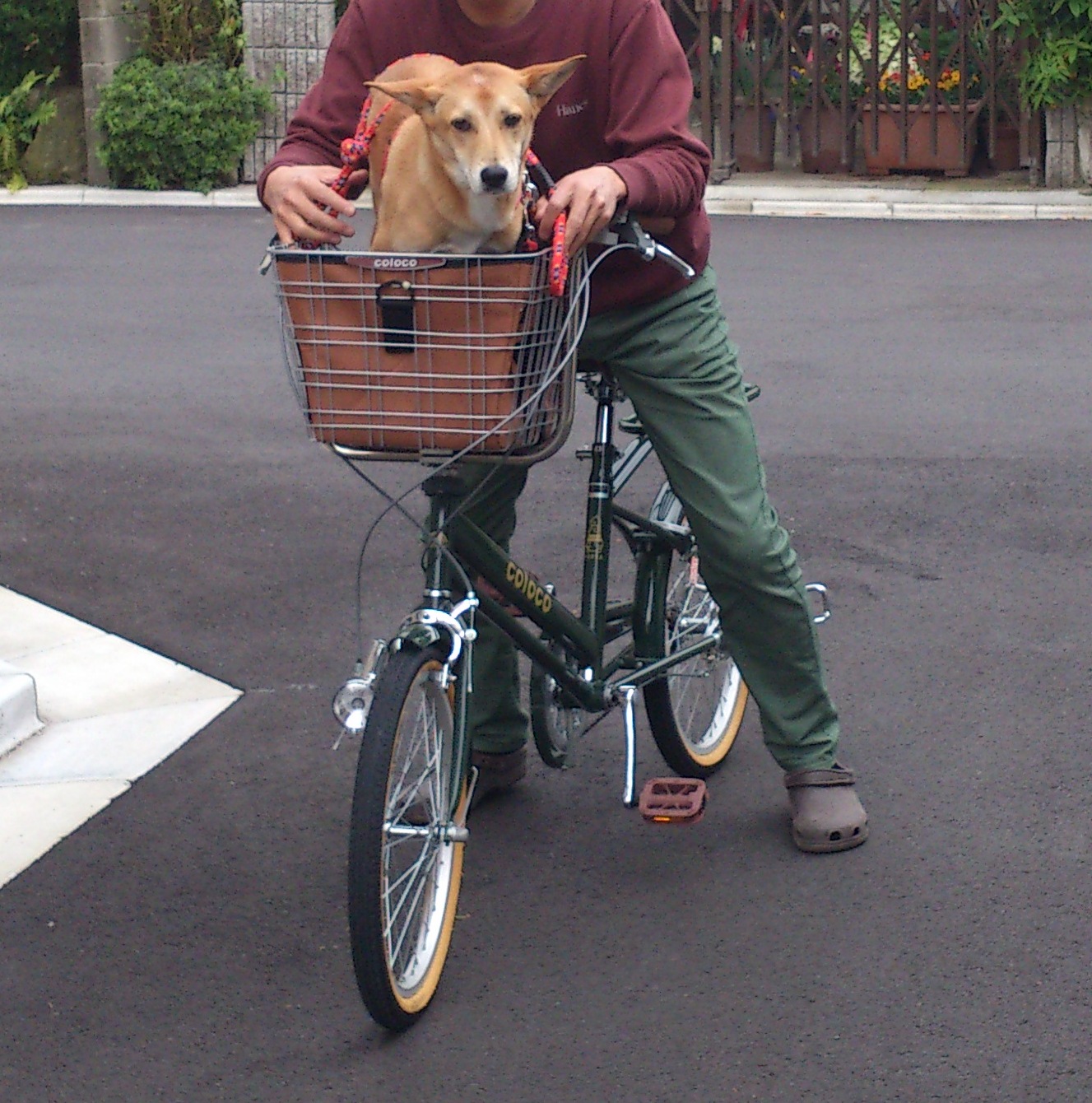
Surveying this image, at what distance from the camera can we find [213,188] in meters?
16.6

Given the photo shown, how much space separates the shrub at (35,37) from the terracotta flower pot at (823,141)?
21.3 ft

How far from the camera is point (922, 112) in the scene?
16.2 m

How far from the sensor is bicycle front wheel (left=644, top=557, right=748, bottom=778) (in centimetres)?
451

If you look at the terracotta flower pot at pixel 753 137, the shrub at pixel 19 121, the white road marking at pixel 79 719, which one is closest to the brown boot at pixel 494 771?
the white road marking at pixel 79 719

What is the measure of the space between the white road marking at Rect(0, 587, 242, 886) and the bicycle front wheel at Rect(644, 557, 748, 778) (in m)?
1.29

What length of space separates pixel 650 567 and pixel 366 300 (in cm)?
137

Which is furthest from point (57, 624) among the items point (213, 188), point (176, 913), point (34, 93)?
point (34, 93)

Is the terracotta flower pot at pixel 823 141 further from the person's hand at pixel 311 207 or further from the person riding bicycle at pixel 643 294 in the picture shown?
the person's hand at pixel 311 207

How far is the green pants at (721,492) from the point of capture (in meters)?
3.92

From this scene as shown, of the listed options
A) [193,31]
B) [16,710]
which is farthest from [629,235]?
[193,31]

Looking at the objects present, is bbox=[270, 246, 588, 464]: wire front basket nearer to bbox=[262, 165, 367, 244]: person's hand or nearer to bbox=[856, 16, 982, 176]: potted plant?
bbox=[262, 165, 367, 244]: person's hand

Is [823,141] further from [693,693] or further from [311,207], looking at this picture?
[311,207]

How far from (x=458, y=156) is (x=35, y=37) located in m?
15.8

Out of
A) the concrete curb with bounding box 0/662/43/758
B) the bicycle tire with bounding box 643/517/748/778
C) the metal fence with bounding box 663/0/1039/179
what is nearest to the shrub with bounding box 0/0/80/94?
the metal fence with bounding box 663/0/1039/179
